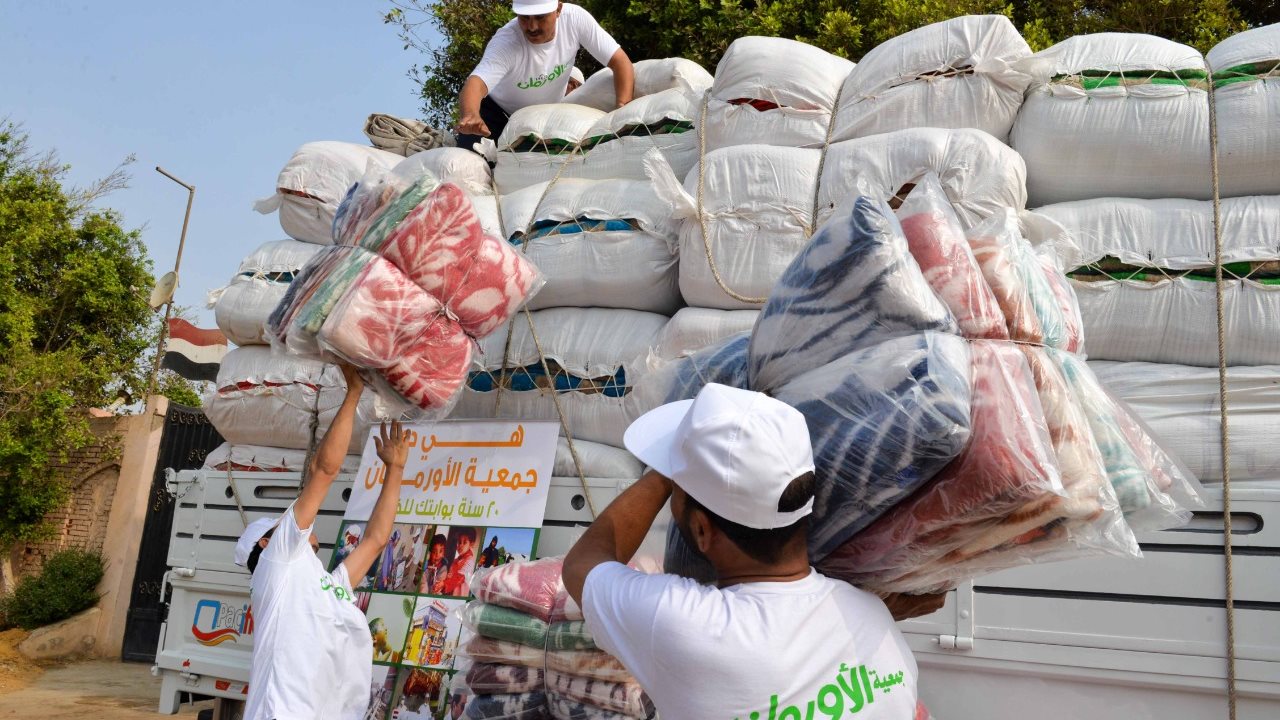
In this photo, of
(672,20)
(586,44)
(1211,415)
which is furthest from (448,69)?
(1211,415)

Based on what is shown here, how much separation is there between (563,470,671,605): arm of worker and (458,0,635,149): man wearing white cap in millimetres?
3181

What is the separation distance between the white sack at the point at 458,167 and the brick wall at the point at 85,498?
29.7 feet

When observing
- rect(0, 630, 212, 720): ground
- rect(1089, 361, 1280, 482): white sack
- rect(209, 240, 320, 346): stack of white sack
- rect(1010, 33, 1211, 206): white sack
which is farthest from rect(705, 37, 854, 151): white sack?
rect(0, 630, 212, 720): ground

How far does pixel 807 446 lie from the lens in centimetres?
142

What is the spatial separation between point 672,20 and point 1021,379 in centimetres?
647

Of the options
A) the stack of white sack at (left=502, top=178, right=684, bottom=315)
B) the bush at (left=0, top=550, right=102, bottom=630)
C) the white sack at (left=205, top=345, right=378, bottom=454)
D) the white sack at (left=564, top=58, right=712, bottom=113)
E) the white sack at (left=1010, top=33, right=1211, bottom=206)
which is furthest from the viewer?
the bush at (left=0, top=550, right=102, bottom=630)

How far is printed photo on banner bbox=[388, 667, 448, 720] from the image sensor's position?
297 cm

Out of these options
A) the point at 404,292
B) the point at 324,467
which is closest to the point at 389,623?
the point at 324,467

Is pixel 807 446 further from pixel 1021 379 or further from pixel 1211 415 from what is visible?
pixel 1211 415

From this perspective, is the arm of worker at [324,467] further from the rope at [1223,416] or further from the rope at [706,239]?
the rope at [1223,416]

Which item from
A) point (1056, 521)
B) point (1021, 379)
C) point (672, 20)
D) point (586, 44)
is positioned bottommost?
point (1056, 521)

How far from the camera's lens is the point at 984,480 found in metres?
1.41

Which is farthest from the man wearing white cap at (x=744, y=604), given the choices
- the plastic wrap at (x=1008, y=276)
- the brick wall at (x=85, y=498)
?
the brick wall at (x=85, y=498)

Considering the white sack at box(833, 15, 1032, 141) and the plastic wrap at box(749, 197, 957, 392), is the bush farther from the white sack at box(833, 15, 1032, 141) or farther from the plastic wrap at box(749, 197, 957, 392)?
the plastic wrap at box(749, 197, 957, 392)
